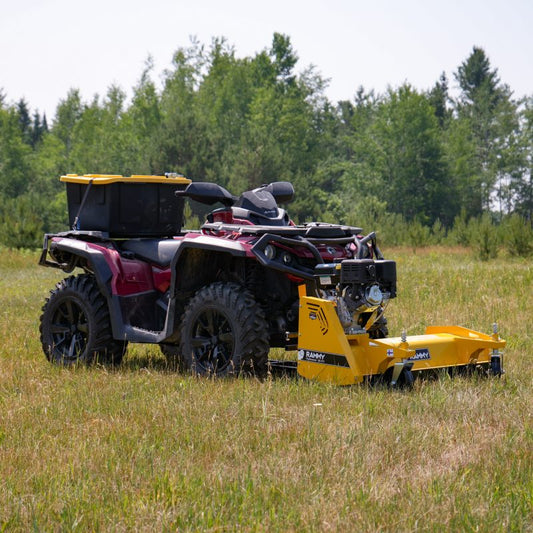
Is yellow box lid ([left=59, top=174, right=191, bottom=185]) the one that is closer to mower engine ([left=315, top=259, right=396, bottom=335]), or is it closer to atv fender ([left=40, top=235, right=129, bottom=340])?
atv fender ([left=40, top=235, right=129, bottom=340])

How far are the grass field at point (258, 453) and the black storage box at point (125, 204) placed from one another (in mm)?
1391

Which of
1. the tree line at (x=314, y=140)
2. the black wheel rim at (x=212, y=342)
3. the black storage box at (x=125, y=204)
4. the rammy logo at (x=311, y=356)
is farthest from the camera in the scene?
the tree line at (x=314, y=140)

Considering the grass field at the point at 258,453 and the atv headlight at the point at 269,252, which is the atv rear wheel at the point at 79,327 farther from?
the atv headlight at the point at 269,252

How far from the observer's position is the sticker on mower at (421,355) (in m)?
6.88

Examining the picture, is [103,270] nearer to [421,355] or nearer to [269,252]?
[269,252]

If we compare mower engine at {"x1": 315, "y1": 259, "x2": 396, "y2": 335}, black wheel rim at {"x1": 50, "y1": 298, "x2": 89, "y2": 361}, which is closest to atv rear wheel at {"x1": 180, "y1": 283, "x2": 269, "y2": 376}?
mower engine at {"x1": 315, "y1": 259, "x2": 396, "y2": 335}

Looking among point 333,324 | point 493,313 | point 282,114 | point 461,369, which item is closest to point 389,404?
point 333,324

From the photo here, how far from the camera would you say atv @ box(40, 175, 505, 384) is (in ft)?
21.9

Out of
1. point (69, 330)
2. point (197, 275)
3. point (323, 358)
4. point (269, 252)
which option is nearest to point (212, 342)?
point (197, 275)

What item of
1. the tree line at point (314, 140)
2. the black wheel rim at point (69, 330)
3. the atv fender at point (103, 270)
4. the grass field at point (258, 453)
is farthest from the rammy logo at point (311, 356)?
the tree line at point (314, 140)

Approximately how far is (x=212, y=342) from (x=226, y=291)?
46 centimetres

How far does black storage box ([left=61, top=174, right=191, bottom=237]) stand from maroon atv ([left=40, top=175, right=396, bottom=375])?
0.01 metres

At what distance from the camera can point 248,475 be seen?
14.8ft

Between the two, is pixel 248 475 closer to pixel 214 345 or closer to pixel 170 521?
pixel 170 521
